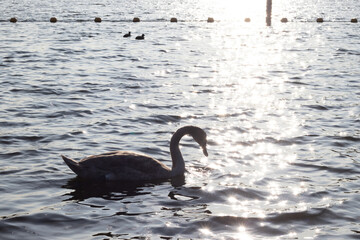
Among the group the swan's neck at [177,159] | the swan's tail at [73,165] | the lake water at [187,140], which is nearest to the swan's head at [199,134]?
the swan's neck at [177,159]

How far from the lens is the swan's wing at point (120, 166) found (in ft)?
38.2

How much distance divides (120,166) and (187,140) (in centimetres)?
413

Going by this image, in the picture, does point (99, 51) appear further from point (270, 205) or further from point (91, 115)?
point (270, 205)

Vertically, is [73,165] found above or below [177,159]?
above

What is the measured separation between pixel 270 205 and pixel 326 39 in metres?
34.1

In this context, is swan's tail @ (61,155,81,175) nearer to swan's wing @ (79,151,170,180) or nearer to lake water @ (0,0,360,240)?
swan's wing @ (79,151,170,180)

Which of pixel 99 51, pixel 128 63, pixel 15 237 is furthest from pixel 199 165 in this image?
pixel 99 51

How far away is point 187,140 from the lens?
51.1ft

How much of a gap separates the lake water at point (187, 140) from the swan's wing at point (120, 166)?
0.24 meters

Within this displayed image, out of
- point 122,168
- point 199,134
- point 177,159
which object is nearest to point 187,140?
point 199,134

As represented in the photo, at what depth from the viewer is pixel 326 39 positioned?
42.9 m

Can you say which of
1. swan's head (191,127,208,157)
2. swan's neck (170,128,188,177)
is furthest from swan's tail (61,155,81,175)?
swan's head (191,127,208,157)

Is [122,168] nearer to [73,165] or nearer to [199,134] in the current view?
[73,165]

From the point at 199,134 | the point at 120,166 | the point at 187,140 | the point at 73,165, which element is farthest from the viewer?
the point at 187,140
